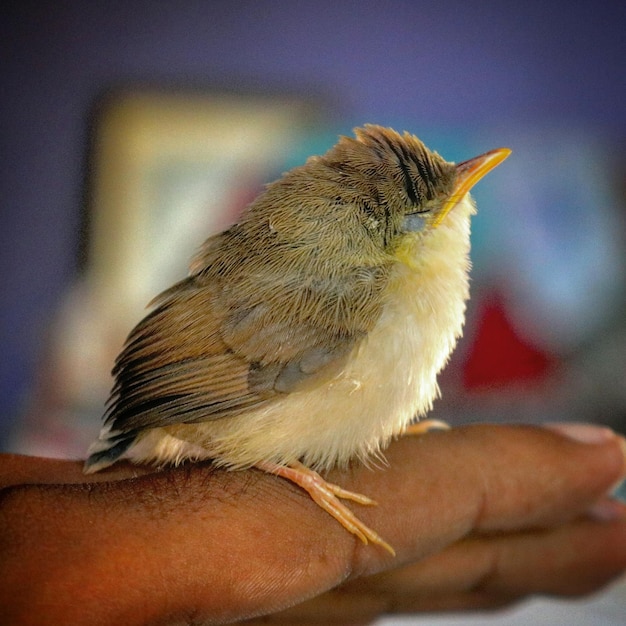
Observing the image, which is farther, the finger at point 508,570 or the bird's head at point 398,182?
the finger at point 508,570

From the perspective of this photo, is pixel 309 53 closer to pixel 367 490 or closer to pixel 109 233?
pixel 109 233

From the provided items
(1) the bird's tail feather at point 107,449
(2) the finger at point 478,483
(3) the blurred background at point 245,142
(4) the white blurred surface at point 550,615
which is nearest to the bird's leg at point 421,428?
(2) the finger at point 478,483

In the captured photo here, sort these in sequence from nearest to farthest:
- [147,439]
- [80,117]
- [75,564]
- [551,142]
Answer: [75,564]
[147,439]
[80,117]
[551,142]

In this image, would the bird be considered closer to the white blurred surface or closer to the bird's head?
the bird's head

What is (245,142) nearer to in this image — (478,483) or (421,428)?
(421,428)

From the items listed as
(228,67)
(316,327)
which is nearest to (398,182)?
(316,327)

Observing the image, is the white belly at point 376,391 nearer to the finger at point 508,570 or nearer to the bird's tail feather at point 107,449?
the bird's tail feather at point 107,449

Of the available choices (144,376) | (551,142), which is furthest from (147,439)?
(551,142)
